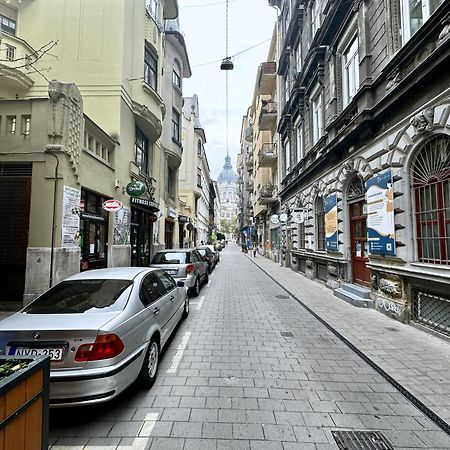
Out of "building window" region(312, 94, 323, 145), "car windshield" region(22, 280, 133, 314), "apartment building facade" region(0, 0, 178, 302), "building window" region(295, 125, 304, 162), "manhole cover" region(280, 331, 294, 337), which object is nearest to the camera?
"car windshield" region(22, 280, 133, 314)

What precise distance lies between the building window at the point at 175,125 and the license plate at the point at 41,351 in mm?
18335

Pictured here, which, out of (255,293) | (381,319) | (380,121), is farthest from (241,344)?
(380,121)

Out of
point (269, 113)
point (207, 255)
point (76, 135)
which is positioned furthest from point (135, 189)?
point (269, 113)

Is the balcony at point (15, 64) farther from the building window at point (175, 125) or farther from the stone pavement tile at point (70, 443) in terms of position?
the stone pavement tile at point (70, 443)

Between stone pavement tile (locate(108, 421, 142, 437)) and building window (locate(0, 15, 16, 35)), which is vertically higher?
building window (locate(0, 15, 16, 35))

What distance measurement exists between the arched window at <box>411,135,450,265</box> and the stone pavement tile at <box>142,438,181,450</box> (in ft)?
18.9

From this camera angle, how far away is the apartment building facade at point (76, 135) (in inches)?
297

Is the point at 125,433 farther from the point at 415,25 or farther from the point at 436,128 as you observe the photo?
the point at 415,25

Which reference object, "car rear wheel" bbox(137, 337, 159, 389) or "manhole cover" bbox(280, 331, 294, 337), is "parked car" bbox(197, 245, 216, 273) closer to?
"manhole cover" bbox(280, 331, 294, 337)

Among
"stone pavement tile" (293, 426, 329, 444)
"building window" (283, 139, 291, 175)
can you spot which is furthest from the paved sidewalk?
"building window" (283, 139, 291, 175)

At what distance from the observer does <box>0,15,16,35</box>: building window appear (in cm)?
1198

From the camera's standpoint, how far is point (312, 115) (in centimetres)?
1385

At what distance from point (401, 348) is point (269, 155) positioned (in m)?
21.1

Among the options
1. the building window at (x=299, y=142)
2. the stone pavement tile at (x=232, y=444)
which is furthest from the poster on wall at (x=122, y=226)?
the building window at (x=299, y=142)
